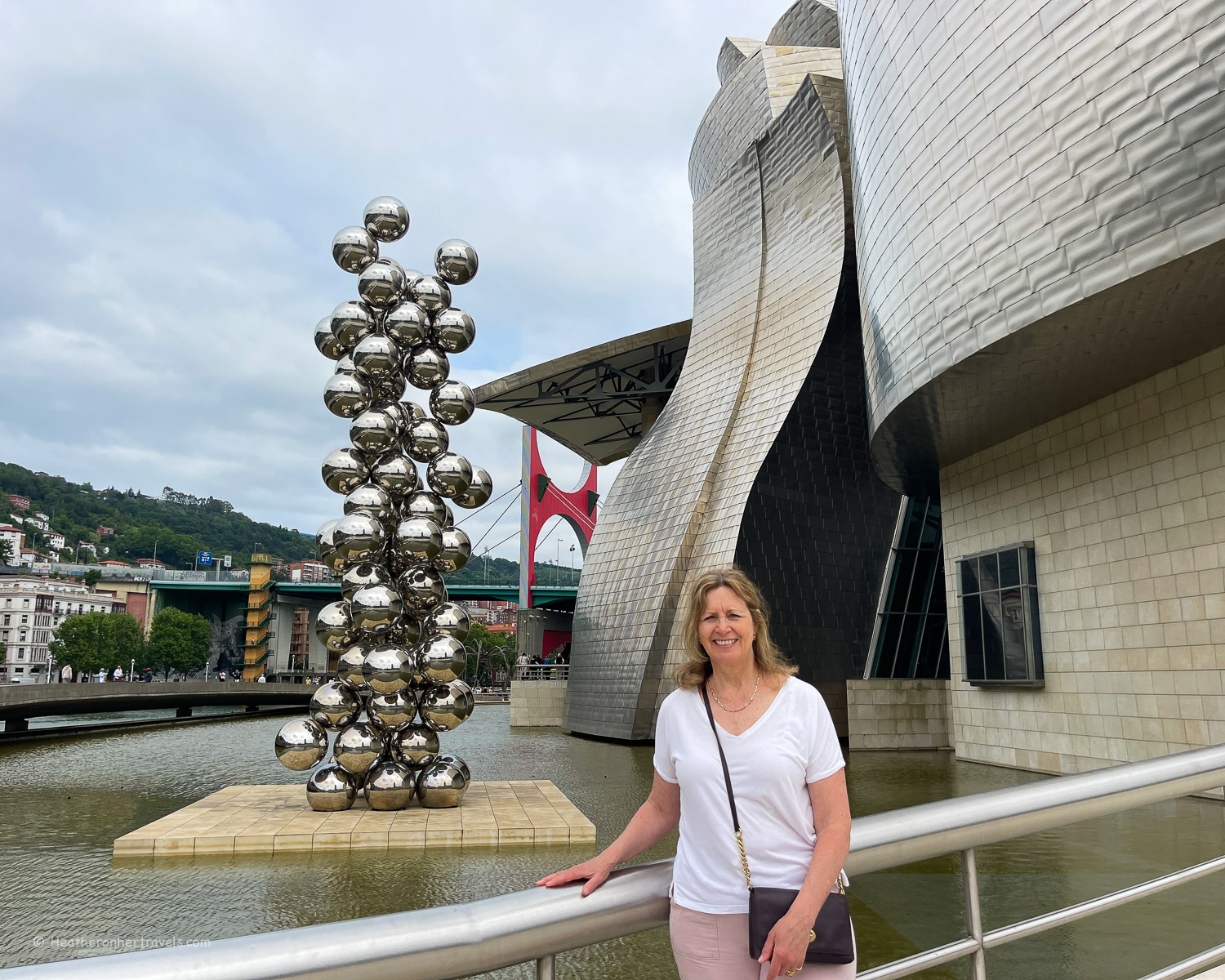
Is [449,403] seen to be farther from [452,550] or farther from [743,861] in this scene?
[743,861]

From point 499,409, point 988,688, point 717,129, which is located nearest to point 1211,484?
point 988,688

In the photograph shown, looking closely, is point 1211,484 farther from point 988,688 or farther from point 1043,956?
point 1043,956

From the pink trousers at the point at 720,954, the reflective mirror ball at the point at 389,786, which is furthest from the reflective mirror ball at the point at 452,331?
the pink trousers at the point at 720,954

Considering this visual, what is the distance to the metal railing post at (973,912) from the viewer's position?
5.57 ft

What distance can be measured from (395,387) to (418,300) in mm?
953

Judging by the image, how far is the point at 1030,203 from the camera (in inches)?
388

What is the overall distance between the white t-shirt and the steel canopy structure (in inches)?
956

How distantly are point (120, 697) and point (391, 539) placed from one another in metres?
16.4

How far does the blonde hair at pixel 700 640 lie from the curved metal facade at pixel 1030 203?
7.79 m

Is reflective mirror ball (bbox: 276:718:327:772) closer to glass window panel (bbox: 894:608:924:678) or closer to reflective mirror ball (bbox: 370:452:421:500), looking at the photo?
reflective mirror ball (bbox: 370:452:421:500)

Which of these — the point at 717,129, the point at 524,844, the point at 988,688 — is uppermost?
the point at 717,129

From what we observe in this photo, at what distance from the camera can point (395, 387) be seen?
9367 mm

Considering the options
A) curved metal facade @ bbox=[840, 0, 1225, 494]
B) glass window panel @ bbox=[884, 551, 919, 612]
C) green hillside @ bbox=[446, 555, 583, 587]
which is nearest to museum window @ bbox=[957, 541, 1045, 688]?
curved metal facade @ bbox=[840, 0, 1225, 494]

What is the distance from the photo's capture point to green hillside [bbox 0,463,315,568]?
428 ft
